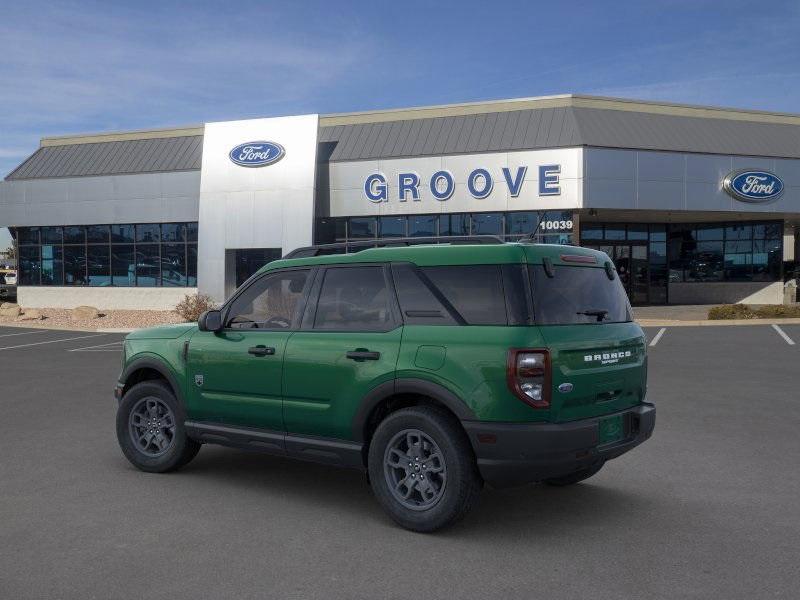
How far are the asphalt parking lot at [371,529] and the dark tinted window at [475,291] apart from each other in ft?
4.54

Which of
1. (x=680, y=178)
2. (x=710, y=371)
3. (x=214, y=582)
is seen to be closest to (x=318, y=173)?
(x=680, y=178)

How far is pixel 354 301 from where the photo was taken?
18.2 feet

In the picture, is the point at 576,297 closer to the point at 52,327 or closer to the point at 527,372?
the point at 527,372

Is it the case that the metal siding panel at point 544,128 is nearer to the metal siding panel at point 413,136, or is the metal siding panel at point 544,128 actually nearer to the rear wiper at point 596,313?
the metal siding panel at point 413,136

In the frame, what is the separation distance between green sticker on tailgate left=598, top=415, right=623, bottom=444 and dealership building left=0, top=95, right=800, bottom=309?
2220cm

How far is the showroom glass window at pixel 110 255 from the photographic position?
32.4 m

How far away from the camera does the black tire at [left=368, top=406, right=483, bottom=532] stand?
188 inches

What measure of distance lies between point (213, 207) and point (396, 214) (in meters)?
7.43

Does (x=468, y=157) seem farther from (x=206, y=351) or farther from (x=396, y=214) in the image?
(x=206, y=351)

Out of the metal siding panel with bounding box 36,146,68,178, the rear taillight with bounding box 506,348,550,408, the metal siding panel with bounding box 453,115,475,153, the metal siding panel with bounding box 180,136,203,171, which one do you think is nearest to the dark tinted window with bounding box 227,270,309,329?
the rear taillight with bounding box 506,348,550,408

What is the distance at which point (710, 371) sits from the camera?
12.9 metres

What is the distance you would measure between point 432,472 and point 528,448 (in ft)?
2.33

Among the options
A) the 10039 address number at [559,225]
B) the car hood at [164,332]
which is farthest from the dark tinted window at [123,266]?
the car hood at [164,332]

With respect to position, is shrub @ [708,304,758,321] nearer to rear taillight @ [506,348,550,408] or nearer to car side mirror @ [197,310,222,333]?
car side mirror @ [197,310,222,333]
